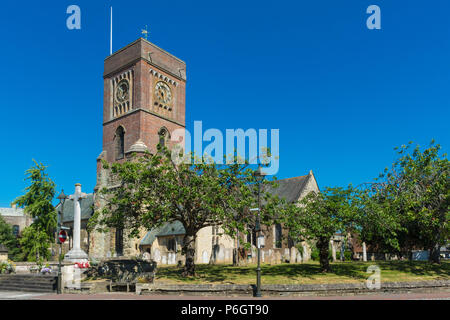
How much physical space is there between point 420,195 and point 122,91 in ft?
125

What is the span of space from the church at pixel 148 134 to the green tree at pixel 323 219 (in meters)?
16.3

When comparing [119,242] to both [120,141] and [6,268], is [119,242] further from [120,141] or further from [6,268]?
[6,268]

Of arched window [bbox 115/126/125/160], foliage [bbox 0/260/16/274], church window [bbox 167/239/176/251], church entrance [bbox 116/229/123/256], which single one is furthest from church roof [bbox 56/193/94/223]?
foliage [bbox 0/260/16/274]

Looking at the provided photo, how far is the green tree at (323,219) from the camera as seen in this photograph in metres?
22.7

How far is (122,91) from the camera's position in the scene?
5128 centimetres

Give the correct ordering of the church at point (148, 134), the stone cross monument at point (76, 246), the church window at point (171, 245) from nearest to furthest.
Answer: the stone cross monument at point (76, 246)
the church at point (148, 134)
the church window at point (171, 245)

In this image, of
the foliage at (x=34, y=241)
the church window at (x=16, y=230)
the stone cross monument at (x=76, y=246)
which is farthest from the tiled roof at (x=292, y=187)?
the church window at (x=16, y=230)

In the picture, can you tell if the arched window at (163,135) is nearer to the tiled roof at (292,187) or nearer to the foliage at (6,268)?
the tiled roof at (292,187)

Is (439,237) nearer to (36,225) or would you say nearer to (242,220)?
(242,220)

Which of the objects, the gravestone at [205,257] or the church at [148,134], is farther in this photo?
the church at [148,134]

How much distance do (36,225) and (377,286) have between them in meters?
Answer: 33.7

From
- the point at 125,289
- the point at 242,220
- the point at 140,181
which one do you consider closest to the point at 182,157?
the point at 140,181

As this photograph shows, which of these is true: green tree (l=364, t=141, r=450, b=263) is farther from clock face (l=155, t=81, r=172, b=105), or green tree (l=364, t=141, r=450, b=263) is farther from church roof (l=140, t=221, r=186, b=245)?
clock face (l=155, t=81, r=172, b=105)

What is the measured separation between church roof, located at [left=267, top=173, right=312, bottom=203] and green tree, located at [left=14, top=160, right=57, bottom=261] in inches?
982
